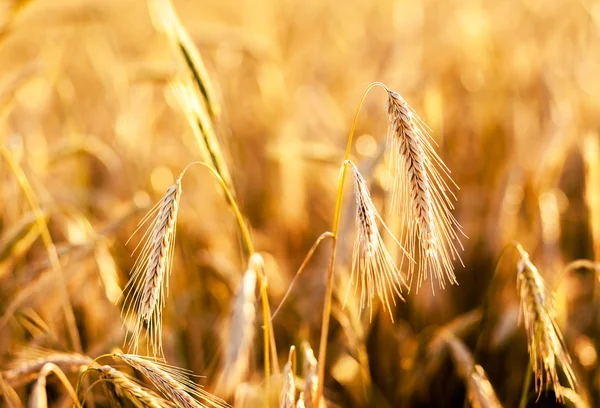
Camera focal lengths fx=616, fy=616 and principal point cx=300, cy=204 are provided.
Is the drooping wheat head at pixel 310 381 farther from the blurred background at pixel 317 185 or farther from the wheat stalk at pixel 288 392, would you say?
the blurred background at pixel 317 185

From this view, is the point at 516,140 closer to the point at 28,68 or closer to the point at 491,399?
the point at 491,399

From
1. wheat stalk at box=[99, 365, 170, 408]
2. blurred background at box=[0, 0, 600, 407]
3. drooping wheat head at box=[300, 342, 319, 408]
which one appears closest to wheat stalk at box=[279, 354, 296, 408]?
drooping wheat head at box=[300, 342, 319, 408]

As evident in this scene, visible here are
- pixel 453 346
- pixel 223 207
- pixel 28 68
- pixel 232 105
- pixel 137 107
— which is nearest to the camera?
pixel 453 346

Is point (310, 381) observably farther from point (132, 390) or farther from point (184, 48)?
point (184, 48)

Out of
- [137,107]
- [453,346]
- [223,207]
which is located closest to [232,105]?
[137,107]

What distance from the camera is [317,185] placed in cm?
313

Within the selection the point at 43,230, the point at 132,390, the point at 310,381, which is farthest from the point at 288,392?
the point at 43,230

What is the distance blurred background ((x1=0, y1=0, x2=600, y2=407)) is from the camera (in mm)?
1738

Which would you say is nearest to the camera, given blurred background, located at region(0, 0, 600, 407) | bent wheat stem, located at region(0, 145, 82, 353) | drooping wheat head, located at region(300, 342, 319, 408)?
drooping wheat head, located at region(300, 342, 319, 408)

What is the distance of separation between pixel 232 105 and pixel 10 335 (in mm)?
2490

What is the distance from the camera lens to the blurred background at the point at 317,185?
5.70 feet

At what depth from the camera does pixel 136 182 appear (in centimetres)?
229

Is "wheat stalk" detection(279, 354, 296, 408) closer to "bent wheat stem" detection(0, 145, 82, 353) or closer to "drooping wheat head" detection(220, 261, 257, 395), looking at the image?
"drooping wheat head" detection(220, 261, 257, 395)

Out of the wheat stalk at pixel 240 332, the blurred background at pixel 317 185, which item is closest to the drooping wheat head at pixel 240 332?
the wheat stalk at pixel 240 332
